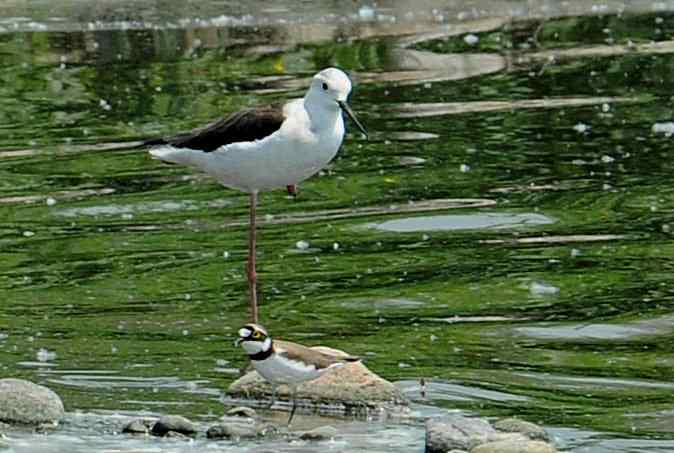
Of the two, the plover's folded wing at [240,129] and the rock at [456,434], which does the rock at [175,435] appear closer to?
the rock at [456,434]

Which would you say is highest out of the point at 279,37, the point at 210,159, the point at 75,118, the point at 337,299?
the point at 279,37

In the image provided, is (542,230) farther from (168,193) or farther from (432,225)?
(168,193)

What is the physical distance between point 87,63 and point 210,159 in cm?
932

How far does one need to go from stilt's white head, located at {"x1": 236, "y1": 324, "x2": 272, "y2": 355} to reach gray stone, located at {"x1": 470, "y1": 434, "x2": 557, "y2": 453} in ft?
4.48

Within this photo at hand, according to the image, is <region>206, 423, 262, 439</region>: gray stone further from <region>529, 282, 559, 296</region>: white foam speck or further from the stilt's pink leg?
<region>529, 282, 559, 296</region>: white foam speck

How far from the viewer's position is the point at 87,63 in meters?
19.8

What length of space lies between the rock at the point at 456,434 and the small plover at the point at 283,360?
802 mm

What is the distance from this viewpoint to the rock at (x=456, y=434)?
778cm

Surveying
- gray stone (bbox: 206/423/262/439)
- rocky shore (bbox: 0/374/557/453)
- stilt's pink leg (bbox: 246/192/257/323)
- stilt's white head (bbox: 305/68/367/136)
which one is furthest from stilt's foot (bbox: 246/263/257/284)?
gray stone (bbox: 206/423/262/439)

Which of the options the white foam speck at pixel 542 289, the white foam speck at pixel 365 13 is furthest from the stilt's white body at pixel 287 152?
the white foam speck at pixel 365 13

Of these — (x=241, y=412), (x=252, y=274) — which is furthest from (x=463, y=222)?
(x=241, y=412)

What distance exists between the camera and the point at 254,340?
866 cm

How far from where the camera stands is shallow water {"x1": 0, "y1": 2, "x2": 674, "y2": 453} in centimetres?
912

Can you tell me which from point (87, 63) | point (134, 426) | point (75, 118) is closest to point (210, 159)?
point (134, 426)
